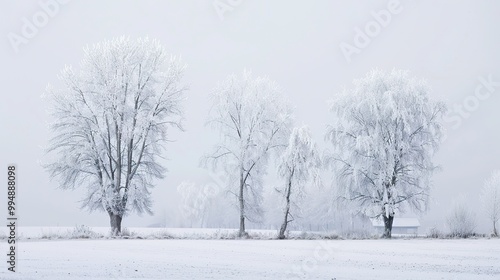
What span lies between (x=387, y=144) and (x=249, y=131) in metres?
9.86

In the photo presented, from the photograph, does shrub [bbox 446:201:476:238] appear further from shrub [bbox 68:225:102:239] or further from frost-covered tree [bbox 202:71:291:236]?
shrub [bbox 68:225:102:239]

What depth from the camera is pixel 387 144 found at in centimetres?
4059

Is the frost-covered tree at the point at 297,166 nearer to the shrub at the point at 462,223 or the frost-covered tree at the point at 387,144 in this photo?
the frost-covered tree at the point at 387,144

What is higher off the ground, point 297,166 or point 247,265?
point 297,166

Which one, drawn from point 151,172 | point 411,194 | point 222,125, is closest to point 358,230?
point 411,194

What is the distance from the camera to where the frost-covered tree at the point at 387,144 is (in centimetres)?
3991

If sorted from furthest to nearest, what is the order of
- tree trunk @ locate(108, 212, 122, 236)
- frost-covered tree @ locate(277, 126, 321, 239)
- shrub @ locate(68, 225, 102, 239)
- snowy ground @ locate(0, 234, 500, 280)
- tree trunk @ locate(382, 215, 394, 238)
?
tree trunk @ locate(382, 215, 394, 238) < frost-covered tree @ locate(277, 126, 321, 239) < tree trunk @ locate(108, 212, 122, 236) < shrub @ locate(68, 225, 102, 239) < snowy ground @ locate(0, 234, 500, 280)

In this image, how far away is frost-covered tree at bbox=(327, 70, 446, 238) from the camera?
131 ft

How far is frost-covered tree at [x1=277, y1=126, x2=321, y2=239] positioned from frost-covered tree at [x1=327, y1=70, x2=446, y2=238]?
158 inches

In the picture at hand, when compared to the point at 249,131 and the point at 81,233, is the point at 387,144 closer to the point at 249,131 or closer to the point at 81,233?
the point at 249,131

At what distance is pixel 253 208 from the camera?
3981cm

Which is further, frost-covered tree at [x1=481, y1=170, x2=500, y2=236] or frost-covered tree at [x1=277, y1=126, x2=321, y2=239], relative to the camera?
frost-covered tree at [x1=481, y1=170, x2=500, y2=236]

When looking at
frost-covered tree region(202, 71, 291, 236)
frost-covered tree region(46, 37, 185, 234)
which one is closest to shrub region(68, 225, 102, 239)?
frost-covered tree region(46, 37, 185, 234)

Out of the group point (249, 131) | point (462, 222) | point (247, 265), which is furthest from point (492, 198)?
point (247, 265)
